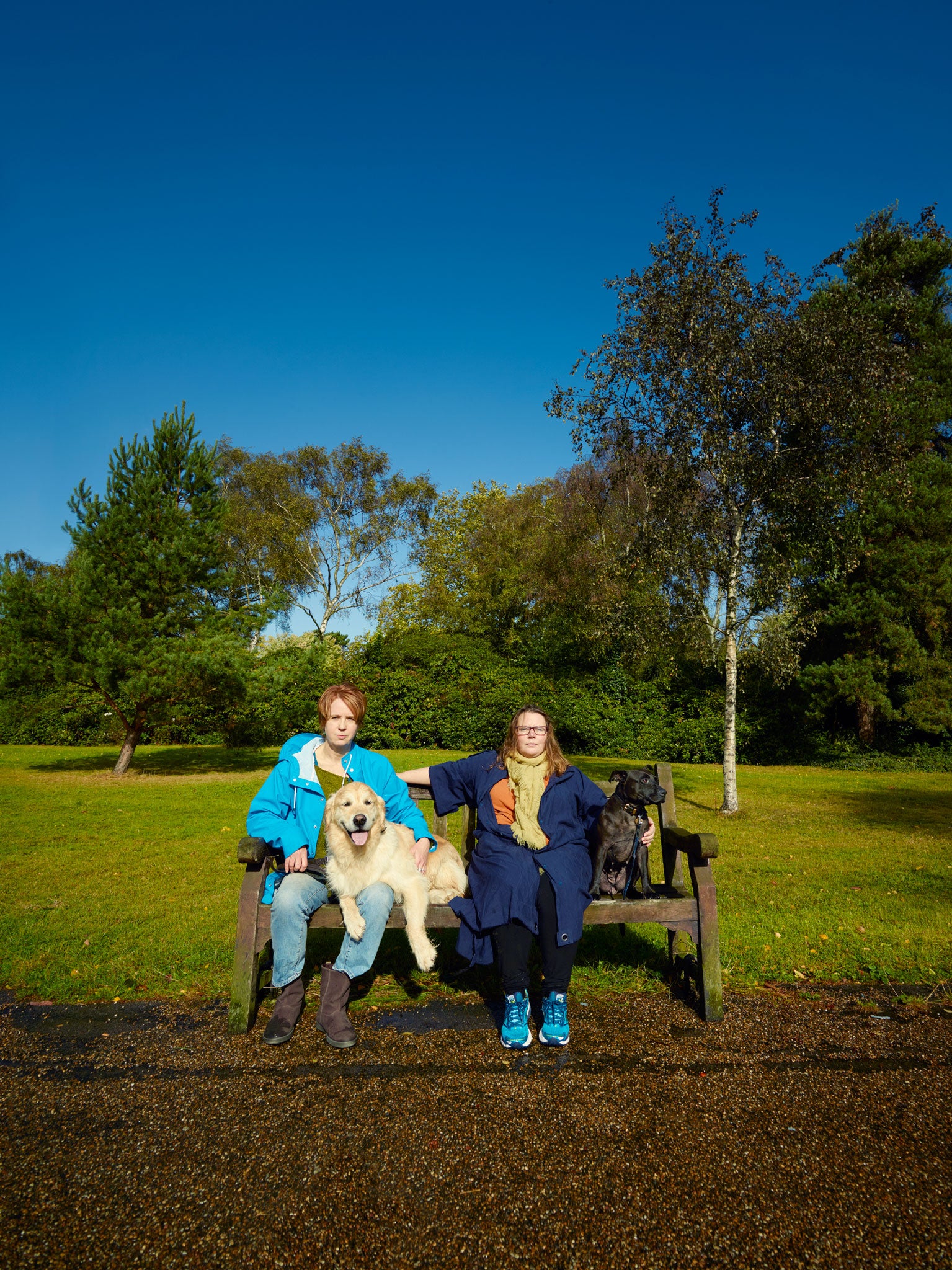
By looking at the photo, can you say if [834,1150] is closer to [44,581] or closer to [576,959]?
[576,959]

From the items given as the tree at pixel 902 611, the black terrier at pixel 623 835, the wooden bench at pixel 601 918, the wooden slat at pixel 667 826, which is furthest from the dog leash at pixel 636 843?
the tree at pixel 902 611

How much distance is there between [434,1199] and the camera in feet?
8.25

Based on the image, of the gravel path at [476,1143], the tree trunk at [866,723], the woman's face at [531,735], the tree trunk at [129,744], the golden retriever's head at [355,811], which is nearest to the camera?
the gravel path at [476,1143]

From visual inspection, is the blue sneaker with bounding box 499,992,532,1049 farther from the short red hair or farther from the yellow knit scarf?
the short red hair

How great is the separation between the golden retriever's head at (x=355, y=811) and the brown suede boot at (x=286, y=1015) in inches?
31.6

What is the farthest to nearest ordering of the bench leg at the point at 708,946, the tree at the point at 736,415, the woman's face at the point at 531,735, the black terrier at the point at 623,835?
the tree at the point at 736,415, the woman's face at the point at 531,735, the black terrier at the point at 623,835, the bench leg at the point at 708,946

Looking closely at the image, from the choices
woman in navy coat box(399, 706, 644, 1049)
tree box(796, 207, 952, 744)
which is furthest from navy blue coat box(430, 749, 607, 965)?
tree box(796, 207, 952, 744)

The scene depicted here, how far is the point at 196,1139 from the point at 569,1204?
1456 mm

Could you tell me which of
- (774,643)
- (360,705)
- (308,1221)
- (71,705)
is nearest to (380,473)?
(71,705)

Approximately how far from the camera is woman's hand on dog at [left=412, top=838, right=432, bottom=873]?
4.20m

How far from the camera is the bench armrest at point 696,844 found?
13.4 feet

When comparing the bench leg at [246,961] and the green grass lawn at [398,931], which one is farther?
the green grass lawn at [398,931]

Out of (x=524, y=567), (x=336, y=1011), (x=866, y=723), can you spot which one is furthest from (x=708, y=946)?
(x=524, y=567)

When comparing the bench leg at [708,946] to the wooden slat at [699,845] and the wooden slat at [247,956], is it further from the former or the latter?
the wooden slat at [247,956]
